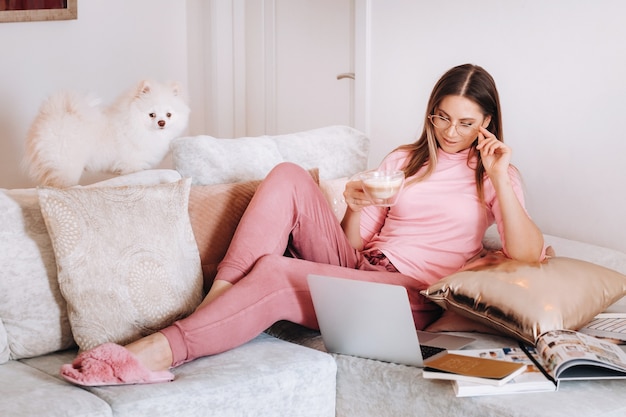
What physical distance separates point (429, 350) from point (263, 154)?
1.04m

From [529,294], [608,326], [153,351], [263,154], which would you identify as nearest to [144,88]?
[263,154]

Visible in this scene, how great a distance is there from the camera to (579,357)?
5.34 feet

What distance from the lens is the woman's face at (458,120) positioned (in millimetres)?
2309

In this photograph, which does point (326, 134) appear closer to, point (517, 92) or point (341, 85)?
point (517, 92)

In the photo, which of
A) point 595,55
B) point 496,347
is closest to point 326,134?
point 595,55

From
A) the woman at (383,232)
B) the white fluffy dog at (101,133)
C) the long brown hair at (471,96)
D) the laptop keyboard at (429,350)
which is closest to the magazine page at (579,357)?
the laptop keyboard at (429,350)

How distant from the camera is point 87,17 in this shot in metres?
4.12

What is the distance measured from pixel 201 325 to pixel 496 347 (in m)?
0.73

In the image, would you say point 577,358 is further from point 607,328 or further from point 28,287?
Answer: point 28,287

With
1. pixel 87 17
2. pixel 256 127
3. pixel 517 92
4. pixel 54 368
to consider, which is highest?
pixel 87 17

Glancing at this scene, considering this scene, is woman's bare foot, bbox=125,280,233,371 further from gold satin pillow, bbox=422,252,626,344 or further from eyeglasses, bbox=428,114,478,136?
eyeglasses, bbox=428,114,478,136

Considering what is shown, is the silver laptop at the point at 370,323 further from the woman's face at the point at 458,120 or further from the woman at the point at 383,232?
the woman's face at the point at 458,120

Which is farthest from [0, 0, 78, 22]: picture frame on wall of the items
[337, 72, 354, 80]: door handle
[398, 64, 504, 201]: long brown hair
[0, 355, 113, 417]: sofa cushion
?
[0, 355, 113, 417]: sofa cushion

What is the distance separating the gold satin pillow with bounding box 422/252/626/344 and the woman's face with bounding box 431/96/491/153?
43cm
